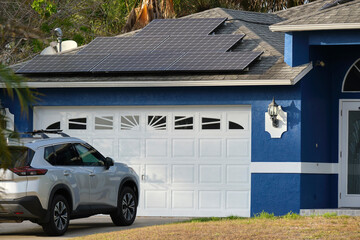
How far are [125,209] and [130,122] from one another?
10.1ft

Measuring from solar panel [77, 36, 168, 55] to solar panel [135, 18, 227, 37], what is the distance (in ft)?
1.26

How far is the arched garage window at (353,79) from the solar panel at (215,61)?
6.71 ft

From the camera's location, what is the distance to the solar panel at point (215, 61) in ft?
56.6

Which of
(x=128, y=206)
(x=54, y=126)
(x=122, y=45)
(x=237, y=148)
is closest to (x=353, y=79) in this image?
(x=237, y=148)

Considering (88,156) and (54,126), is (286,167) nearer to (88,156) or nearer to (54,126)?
(88,156)

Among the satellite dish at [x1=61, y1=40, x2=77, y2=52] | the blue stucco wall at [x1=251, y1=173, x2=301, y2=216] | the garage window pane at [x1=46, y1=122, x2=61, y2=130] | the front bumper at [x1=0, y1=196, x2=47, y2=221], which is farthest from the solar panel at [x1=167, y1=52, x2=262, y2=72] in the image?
the front bumper at [x1=0, y1=196, x2=47, y2=221]

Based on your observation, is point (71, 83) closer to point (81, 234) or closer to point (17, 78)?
point (81, 234)

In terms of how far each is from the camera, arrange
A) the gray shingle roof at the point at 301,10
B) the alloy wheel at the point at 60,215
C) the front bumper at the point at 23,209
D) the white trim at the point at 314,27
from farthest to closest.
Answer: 1. the gray shingle roof at the point at 301,10
2. the white trim at the point at 314,27
3. the alloy wheel at the point at 60,215
4. the front bumper at the point at 23,209

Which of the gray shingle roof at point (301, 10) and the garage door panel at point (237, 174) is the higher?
the gray shingle roof at point (301, 10)

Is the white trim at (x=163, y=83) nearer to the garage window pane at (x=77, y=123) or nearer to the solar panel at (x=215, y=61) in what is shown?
the solar panel at (x=215, y=61)

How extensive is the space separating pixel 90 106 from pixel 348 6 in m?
6.00

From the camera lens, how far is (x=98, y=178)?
47.8 ft

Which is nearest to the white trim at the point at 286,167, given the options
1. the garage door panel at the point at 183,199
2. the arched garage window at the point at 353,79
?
the garage door panel at the point at 183,199

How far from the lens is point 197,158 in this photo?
57.6 feet
